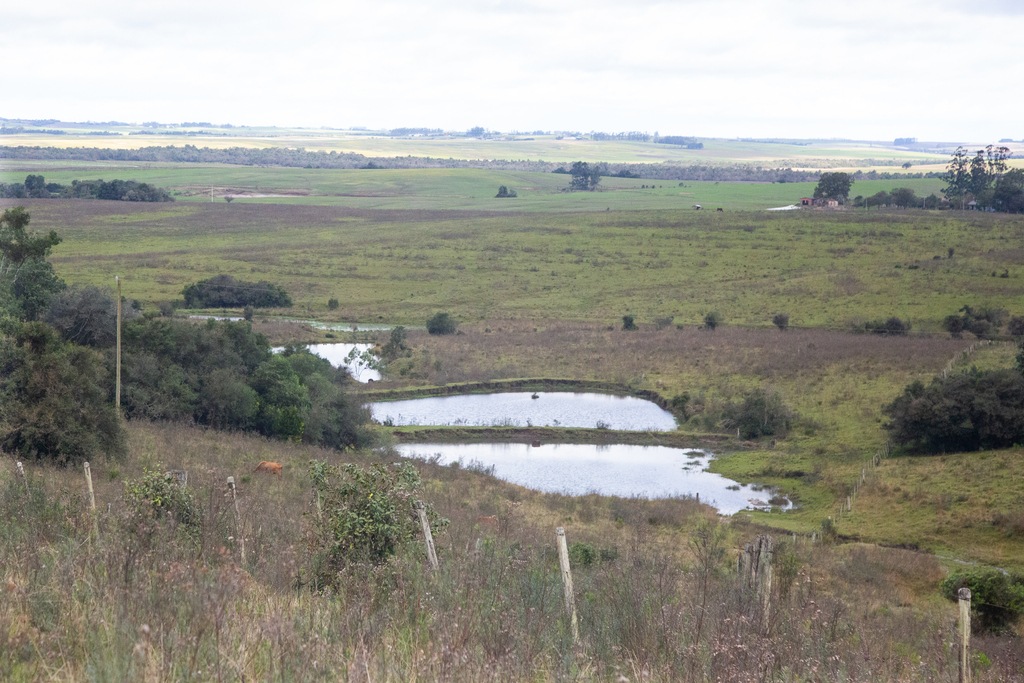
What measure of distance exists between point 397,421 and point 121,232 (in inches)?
2374

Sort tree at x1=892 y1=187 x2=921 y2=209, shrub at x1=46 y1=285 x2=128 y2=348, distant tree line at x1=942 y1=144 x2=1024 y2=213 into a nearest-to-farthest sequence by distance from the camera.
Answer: shrub at x1=46 y1=285 x2=128 y2=348 < distant tree line at x1=942 y1=144 x2=1024 y2=213 < tree at x1=892 y1=187 x2=921 y2=209

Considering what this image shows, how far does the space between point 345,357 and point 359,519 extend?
41.9m

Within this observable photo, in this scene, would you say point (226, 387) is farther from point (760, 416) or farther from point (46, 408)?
point (760, 416)

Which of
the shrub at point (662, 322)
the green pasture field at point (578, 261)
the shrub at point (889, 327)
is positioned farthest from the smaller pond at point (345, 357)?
the shrub at point (889, 327)

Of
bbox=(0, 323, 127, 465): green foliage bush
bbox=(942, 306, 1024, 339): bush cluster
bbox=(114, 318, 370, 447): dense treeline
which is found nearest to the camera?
bbox=(0, 323, 127, 465): green foliage bush

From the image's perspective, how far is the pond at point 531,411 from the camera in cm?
3922

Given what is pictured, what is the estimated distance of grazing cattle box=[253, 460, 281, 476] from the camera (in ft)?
66.2

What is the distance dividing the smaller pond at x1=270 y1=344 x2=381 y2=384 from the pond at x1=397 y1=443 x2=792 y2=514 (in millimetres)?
11770

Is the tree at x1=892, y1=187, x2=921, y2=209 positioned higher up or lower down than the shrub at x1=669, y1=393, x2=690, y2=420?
higher up

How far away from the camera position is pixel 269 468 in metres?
20.5

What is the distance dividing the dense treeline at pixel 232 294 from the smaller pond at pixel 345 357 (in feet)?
48.4

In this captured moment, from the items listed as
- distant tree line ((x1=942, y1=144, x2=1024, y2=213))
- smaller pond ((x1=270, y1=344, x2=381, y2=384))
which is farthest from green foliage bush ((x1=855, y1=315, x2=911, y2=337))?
distant tree line ((x1=942, y1=144, x2=1024, y2=213))

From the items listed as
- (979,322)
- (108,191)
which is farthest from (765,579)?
(108,191)

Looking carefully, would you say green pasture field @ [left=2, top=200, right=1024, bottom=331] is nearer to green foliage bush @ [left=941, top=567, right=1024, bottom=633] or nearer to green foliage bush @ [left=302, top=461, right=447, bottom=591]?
green foliage bush @ [left=941, top=567, right=1024, bottom=633]
